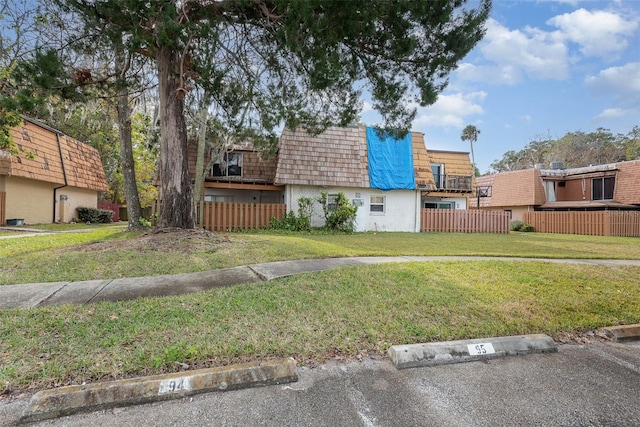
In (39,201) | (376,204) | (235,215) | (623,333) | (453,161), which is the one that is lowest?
(623,333)

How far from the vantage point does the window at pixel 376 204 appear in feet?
59.0

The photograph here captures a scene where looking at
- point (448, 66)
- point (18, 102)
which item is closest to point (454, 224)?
point (448, 66)

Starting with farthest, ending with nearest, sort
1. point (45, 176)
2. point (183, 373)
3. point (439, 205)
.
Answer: point (439, 205) < point (45, 176) < point (183, 373)

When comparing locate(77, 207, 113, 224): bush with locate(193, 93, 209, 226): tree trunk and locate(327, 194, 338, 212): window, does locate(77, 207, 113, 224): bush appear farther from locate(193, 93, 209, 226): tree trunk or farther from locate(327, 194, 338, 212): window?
locate(327, 194, 338, 212): window

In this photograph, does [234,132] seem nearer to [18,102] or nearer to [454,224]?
[18,102]

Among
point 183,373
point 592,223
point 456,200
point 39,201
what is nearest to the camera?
point 183,373

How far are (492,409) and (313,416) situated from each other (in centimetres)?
136

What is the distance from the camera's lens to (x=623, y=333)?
392 cm

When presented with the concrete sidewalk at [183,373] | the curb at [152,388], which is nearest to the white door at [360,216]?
the concrete sidewalk at [183,373]

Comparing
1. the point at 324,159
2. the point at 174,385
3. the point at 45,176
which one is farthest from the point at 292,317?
the point at 45,176

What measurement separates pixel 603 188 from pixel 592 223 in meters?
5.26

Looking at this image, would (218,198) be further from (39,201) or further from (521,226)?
(521,226)

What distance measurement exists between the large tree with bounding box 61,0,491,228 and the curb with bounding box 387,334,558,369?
18.1 feet

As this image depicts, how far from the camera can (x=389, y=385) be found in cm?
270
